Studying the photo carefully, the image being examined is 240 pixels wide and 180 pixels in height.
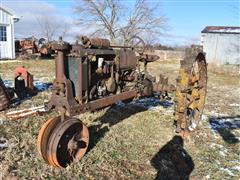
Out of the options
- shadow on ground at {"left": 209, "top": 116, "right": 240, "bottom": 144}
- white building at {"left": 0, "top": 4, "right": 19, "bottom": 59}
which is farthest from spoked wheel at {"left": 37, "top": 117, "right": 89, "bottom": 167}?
white building at {"left": 0, "top": 4, "right": 19, "bottom": 59}

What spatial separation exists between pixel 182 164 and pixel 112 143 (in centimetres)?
120

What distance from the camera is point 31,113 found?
5.52 metres

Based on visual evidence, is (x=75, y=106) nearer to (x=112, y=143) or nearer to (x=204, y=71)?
(x=112, y=143)

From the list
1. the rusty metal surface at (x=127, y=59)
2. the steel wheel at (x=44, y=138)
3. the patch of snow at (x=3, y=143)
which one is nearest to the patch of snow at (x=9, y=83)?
the patch of snow at (x=3, y=143)

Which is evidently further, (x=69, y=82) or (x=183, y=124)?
(x=183, y=124)

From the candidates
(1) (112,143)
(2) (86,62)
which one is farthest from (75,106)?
(1) (112,143)

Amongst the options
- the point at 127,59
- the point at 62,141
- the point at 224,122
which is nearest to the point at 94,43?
the point at 127,59

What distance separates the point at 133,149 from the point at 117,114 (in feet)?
5.65

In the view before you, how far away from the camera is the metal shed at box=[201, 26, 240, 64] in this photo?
886 inches

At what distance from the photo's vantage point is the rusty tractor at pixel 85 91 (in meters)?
3.76

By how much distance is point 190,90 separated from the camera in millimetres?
4656

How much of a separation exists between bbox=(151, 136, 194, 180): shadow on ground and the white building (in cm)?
1584

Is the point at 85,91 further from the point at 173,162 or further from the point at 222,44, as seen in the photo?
the point at 222,44

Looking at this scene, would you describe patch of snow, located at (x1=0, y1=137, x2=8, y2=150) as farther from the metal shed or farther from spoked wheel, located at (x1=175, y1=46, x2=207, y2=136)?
the metal shed
